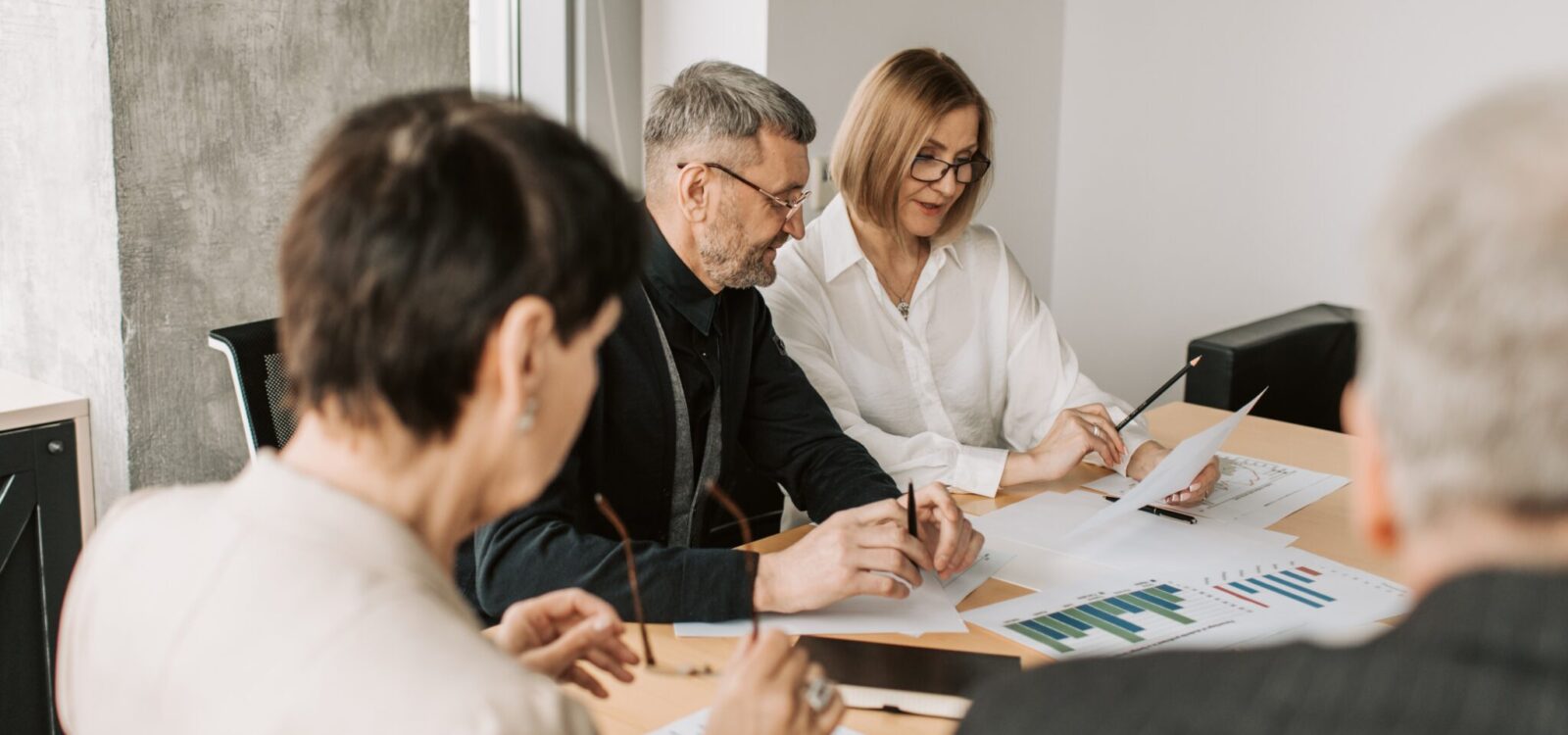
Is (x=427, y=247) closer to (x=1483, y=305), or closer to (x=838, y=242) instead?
(x=1483, y=305)

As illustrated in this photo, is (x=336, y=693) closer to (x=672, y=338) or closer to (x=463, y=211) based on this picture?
(x=463, y=211)

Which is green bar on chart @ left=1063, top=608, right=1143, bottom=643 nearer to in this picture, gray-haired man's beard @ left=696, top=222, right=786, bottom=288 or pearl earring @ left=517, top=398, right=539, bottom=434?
gray-haired man's beard @ left=696, top=222, right=786, bottom=288

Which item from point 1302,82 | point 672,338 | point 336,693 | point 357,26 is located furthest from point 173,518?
point 1302,82

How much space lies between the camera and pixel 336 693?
70cm

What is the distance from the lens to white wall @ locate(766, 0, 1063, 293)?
10.3 ft

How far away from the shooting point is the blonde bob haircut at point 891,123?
7.79 ft

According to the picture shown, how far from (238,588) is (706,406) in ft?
3.94

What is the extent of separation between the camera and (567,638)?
3.72ft

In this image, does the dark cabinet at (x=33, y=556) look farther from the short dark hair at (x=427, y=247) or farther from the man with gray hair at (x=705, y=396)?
the short dark hair at (x=427, y=247)

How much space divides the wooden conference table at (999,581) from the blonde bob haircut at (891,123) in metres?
0.63

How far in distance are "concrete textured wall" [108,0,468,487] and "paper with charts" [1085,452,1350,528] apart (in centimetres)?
160

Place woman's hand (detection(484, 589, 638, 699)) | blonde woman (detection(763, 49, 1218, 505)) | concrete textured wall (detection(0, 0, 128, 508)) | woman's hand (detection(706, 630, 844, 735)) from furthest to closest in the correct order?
blonde woman (detection(763, 49, 1218, 505)), concrete textured wall (detection(0, 0, 128, 508)), woman's hand (detection(484, 589, 638, 699)), woman's hand (detection(706, 630, 844, 735))

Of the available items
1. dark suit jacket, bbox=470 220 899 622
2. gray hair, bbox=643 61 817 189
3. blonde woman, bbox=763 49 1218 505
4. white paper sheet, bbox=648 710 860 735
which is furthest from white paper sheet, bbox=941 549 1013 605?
gray hair, bbox=643 61 817 189

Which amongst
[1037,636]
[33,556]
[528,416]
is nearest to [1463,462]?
[528,416]
